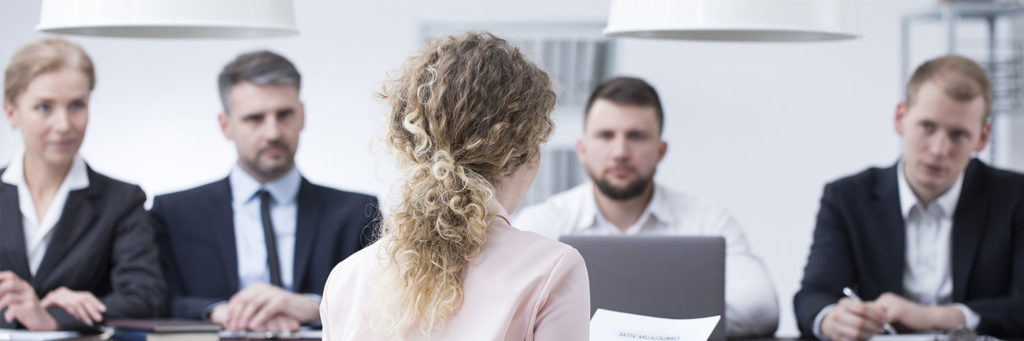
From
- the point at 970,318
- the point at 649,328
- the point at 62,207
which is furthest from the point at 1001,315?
the point at 62,207

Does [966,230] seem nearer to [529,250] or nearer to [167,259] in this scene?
[529,250]

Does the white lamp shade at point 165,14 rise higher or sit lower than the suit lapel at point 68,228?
higher

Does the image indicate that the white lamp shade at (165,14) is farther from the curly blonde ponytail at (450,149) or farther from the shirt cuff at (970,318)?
the shirt cuff at (970,318)

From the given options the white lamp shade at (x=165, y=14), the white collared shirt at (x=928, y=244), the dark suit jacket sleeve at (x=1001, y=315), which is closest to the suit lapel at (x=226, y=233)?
the white lamp shade at (x=165, y=14)

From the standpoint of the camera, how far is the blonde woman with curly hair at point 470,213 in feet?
3.78

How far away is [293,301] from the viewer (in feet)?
8.39

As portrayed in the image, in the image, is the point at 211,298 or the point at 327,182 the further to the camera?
the point at 327,182

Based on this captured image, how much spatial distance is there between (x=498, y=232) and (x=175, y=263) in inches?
79.2

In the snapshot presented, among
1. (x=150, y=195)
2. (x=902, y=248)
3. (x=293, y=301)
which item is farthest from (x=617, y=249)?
(x=150, y=195)

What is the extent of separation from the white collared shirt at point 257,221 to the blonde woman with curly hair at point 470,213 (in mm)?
1811

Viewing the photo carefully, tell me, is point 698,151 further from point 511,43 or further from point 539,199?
point 511,43

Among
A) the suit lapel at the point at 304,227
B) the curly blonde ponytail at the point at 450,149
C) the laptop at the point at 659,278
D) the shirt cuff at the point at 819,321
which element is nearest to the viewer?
the curly blonde ponytail at the point at 450,149

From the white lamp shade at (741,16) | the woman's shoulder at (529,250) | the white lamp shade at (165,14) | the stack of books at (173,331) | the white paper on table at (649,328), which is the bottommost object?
the stack of books at (173,331)

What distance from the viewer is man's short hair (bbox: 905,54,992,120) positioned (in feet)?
8.84
